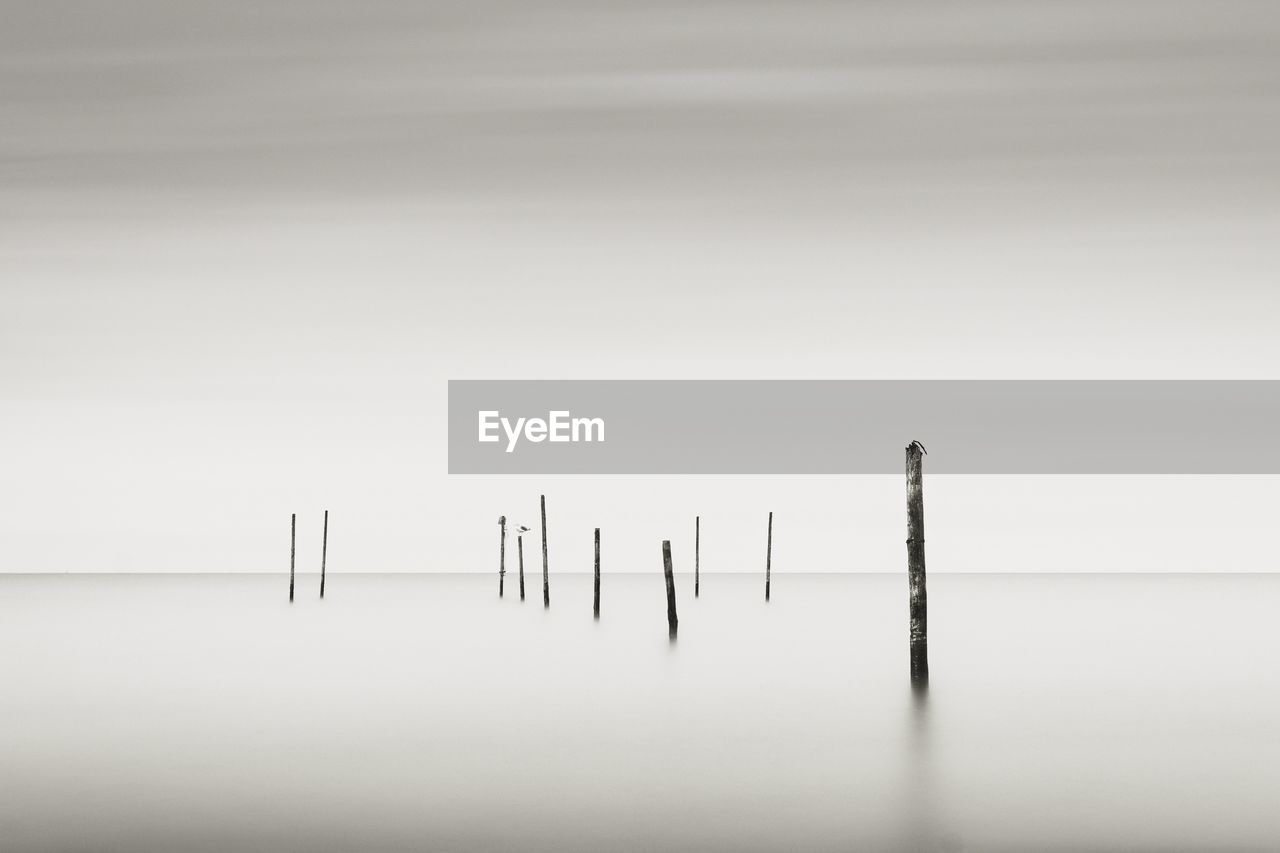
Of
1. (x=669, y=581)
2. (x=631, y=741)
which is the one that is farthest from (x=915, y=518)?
(x=669, y=581)

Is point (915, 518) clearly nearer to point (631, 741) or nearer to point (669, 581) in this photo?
point (631, 741)

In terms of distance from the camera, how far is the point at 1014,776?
12383 mm

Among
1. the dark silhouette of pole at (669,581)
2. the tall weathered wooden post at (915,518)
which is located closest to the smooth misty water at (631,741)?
the dark silhouette of pole at (669,581)

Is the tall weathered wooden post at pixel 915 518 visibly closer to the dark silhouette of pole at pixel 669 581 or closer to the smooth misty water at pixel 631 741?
the smooth misty water at pixel 631 741

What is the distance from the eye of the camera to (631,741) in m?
14.8

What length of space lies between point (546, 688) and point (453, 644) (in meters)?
9.14

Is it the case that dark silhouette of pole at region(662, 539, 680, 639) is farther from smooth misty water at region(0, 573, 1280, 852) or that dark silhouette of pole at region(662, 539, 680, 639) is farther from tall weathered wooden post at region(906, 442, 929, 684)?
tall weathered wooden post at region(906, 442, 929, 684)

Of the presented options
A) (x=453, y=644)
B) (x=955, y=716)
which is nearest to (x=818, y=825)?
(x=955, y=716)

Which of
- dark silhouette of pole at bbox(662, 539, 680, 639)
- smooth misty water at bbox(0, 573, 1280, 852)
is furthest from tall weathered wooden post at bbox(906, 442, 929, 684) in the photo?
dark silhouette of pole at bbox(662, 539, 680, 639)

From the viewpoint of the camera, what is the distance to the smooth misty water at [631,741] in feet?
32.1

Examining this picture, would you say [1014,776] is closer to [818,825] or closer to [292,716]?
[818,825]

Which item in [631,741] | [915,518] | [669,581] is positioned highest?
[915,518]

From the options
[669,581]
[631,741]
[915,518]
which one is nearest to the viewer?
[631,741]

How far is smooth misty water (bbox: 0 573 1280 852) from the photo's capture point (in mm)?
9797
